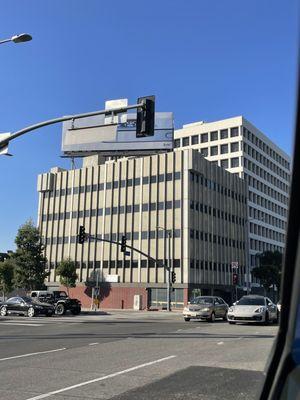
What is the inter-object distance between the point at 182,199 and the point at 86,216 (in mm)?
16343

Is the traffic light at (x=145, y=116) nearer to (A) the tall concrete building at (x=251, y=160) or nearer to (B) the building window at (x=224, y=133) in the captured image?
(A) the tall concrete building at (x=251, y=160)

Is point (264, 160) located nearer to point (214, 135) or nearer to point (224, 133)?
point (224, 133)

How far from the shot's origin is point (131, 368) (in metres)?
10.1

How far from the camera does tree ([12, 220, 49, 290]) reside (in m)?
55.1

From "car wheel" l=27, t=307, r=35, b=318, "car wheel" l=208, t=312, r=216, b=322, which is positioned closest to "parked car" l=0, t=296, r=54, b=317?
"car wheel" l=27, t=307, r=35, b=318

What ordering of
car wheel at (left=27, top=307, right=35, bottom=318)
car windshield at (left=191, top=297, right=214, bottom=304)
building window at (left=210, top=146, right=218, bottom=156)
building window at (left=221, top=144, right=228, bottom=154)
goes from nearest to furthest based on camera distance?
car windshield at (left=191, top=297, right=214, bottom=304), car wheel at (left=27, top=307, right=35, bottom=318), building window at (left=221, top=144, right=228, bottom=154), building window at (left=210, top=146, right=218, bottom=156)

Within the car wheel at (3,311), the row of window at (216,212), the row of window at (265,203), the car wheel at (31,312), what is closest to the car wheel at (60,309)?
the car wheel at (3,311)

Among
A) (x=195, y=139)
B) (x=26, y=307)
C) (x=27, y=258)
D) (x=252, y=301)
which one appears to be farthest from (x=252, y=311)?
(x=195, y=139)

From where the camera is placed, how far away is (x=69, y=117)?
17422 mm

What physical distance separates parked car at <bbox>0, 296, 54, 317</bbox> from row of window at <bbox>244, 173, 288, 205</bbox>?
5918 cm

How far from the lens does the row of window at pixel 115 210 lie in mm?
63481

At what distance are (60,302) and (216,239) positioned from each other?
33.2m

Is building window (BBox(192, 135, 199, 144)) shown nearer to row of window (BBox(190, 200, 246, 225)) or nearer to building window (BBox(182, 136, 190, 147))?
building window (BBox(182, 136, 190, 147))

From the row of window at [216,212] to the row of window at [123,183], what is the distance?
408cm
